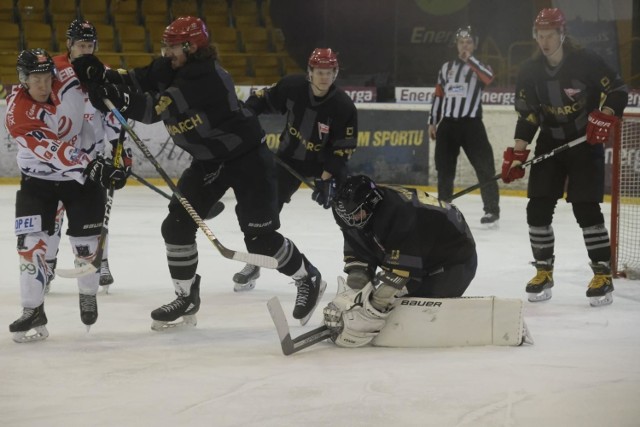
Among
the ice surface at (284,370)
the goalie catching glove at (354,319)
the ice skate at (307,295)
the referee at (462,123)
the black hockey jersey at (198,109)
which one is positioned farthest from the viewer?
the referee at (462,123)

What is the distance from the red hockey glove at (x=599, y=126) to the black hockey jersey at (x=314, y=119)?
0.96 m

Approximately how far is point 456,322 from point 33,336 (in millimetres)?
1415

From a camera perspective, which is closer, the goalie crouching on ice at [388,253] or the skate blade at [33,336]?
the goalie crouching on ice at [388,253]

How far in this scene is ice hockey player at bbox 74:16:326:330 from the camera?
11.1 feet

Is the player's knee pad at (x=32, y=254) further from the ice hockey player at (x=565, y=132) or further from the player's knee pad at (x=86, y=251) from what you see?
the ice hockey player at (x=565, y=132)

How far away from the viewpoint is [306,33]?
10023mm

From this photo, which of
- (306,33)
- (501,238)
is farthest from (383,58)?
(501,238)

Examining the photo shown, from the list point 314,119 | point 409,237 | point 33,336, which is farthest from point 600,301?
point 33,336

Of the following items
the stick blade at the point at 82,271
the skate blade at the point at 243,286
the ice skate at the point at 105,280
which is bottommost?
the skate blade at the point at 243,286

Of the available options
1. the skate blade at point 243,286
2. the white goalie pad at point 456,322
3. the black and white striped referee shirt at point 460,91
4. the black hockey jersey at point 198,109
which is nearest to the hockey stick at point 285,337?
the white goalie pad at point 456,322

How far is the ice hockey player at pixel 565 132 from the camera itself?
4082 millimetres

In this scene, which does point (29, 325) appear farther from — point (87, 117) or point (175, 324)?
point (87, 117)

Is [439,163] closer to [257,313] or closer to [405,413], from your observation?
[257,313]

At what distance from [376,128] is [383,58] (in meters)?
1.62
